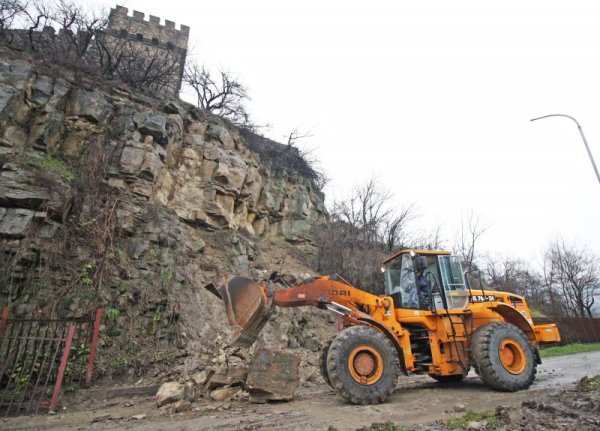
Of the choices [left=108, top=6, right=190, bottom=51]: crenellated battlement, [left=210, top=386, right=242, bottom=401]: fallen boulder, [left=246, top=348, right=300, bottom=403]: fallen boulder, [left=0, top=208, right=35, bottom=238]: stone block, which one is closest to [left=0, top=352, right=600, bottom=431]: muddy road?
[left=246, top=348, right=300, bottom=403]: fallen boulder

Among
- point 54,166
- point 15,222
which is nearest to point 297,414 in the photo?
point 15,222

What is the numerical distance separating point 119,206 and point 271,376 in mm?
7231

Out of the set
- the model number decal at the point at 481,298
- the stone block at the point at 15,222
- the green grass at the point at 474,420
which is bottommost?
the green grass at the point at 474,420

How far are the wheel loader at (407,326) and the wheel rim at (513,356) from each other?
18 millimetres

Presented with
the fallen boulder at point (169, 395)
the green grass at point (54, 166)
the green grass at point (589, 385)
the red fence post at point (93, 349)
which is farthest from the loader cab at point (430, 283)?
the green grass at point (54, 166)

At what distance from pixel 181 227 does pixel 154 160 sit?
98.7 inches

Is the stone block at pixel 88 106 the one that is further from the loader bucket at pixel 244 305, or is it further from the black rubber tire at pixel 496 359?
the black rubber tire at pixel 496 359

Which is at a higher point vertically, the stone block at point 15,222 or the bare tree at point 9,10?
the bare tree at point 9,10

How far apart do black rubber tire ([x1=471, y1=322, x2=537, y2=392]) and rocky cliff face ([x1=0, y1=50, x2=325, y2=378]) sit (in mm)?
6765

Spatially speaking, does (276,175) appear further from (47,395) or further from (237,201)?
(47,395)

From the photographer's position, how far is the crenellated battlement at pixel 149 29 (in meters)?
25.8

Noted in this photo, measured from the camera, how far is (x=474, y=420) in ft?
14.9

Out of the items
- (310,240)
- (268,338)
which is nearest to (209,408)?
(268,338)

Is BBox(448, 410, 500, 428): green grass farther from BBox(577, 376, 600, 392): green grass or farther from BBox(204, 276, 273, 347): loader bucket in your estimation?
BBox(204, 276, 273, 347): loader bucket
